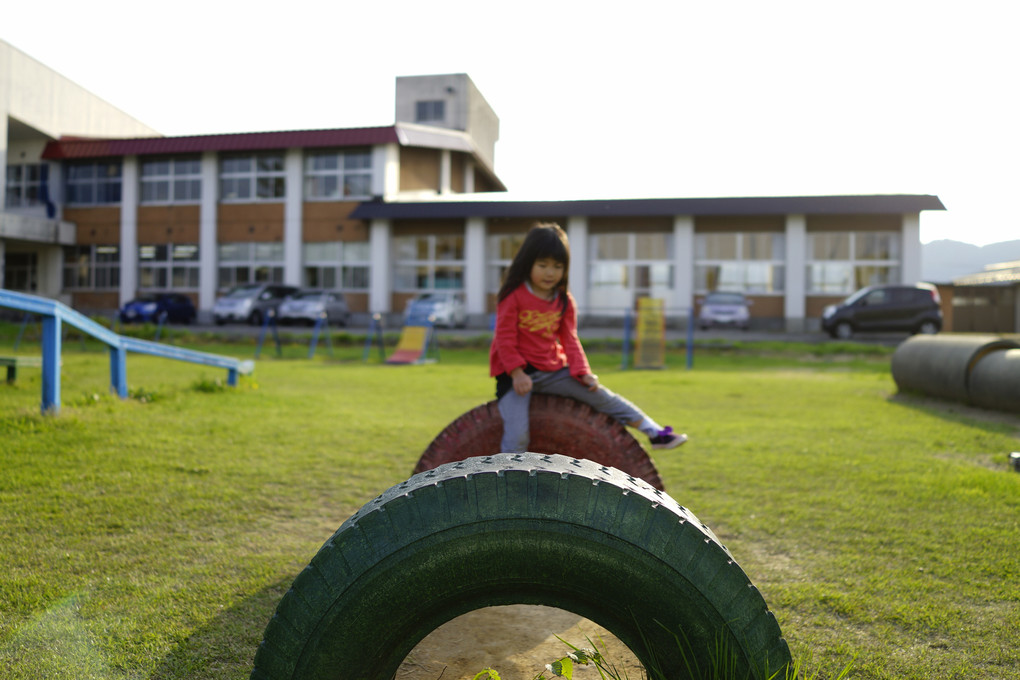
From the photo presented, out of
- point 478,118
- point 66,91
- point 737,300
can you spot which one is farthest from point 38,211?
point 737,300

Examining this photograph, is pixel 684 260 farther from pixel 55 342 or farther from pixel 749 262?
pixel 55 342

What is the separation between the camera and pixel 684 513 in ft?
5.74

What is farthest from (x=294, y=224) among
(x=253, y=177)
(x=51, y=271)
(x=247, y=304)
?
(x=51, y=271)

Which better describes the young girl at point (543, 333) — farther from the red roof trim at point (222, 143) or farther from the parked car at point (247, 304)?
the red roof trim at point (222, 143)

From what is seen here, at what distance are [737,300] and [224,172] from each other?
24.0 meters

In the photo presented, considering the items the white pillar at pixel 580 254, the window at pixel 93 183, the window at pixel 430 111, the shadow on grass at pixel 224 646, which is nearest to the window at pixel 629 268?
the white pillar at pixel 580 254

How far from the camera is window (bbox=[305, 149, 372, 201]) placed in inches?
1300

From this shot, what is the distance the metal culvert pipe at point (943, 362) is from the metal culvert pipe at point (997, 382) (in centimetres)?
13

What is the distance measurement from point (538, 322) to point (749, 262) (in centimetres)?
2881

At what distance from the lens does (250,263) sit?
34125 mm

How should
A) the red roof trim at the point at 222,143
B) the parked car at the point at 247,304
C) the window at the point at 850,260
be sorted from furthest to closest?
the red roof trim at the point at 222,143
the window at the point at 850,260
the parked car at the point at 247,304

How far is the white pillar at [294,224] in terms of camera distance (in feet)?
110

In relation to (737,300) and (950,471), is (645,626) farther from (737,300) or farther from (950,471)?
(737,300)

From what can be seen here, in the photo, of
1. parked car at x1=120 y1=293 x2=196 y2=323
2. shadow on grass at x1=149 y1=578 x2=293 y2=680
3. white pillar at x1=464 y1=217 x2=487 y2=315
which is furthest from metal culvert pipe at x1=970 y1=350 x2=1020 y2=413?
parked car at x1=120 y1=293 x2=196 y2=323
